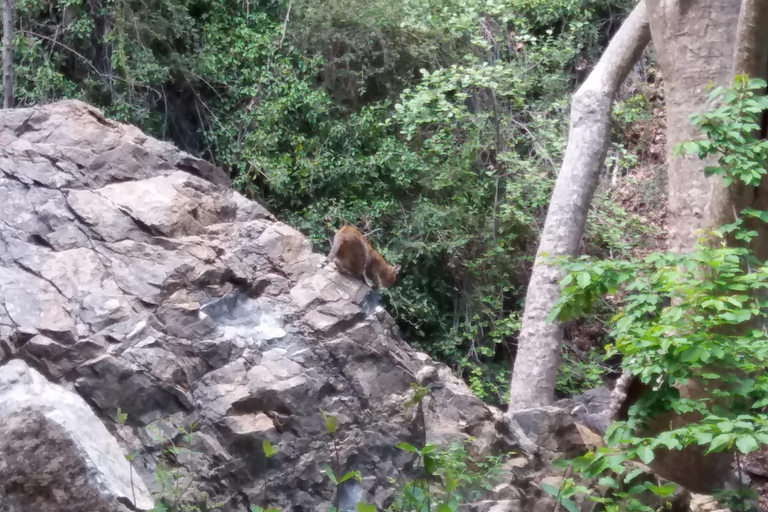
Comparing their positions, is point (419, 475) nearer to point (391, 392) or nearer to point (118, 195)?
point (391, 392)

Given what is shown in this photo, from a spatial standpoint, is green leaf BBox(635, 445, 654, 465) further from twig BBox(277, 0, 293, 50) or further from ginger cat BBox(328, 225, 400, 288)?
twig BBox(277, 0, 293, 50)

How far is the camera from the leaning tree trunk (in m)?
6.57

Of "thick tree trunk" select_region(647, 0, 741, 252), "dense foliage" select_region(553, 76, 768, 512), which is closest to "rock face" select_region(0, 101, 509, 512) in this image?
"dense foliage" select_region(553, 76, 768, 512)

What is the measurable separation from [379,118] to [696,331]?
781 cm

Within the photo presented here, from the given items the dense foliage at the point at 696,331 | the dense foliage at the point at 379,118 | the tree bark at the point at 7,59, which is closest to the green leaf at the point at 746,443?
the dense foliage at the point at 696,331

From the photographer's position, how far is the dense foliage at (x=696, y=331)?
3.38 meters

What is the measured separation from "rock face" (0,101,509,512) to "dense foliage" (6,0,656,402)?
189 inches

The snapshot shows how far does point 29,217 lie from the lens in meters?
4.67

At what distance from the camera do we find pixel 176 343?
14.1 feet

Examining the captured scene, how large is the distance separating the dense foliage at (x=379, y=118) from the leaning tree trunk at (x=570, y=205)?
2.65 meters

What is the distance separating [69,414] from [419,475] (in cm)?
182

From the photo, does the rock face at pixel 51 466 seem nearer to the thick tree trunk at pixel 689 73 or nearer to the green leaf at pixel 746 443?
the green leaf at pixel 746 443

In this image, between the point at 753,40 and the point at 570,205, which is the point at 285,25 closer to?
the point at 570,205

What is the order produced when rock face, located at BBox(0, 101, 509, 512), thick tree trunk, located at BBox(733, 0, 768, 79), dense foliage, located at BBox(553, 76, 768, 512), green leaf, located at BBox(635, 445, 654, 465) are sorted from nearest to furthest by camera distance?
green leaf, located at BBox(635, 445, 654, 465) < dense foliage, located at BBox(553, 76, 768, 512) < rock face, located at BBox(0, 101, 509, 512) < thick tree trunk, located at BBox(733, 0, 768, 79)
